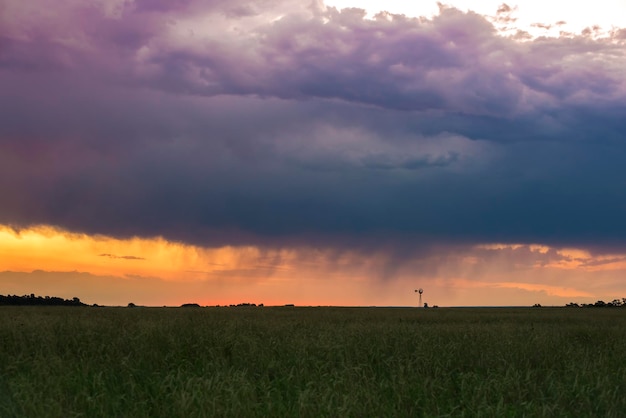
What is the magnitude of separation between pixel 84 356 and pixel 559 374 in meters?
9.63

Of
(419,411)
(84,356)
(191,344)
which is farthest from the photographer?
(191,344)

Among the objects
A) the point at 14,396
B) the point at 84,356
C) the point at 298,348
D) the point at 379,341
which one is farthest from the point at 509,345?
the point at 14,396

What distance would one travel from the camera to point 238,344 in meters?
13.8

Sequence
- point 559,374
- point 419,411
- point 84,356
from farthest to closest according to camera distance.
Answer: point 84,356 < point 559,374 < point 419,411

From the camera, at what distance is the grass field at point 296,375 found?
8938mm

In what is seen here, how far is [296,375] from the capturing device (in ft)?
35.4

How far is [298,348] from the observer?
13.5 metres

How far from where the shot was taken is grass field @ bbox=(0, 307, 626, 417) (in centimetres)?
894

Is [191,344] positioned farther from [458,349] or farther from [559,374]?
[559,374]

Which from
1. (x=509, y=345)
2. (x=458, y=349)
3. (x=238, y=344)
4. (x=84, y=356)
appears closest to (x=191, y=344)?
(x=238, y=344)

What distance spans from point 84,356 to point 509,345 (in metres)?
9.43

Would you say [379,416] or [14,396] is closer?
[379,416]

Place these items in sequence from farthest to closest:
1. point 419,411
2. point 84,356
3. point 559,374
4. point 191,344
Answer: point 191,344 → point 84,356 → point 559,374 → point 419,411

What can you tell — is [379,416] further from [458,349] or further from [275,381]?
[458,349]
